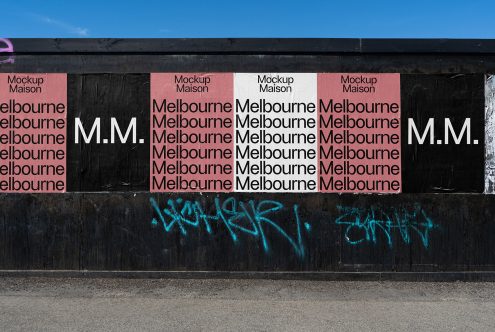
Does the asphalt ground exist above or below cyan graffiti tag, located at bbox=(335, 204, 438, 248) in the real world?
below

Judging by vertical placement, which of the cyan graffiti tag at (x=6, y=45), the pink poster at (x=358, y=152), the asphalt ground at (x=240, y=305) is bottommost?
the asphalt ground at (x=240, y=305)

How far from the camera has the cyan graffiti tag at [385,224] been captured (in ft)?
21.0

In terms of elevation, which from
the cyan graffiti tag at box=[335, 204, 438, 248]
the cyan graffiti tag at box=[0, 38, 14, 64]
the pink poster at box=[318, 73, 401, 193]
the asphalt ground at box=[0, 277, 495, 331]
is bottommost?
the asphalt ground at box=[0, 277, 495, 331]

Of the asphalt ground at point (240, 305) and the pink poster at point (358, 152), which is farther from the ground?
the pink poster at point (358, 152)

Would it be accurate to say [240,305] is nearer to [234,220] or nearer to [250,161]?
[234,220]

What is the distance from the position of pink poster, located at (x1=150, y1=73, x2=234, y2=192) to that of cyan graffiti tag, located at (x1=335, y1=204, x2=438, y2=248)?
182 centimetres

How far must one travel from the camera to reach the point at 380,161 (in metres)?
6.43

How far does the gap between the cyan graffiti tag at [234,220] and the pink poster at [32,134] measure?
5.14ft

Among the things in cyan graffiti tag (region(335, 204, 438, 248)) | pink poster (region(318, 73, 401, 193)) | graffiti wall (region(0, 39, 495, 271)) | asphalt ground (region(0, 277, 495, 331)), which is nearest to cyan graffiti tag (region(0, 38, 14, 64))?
graffiti wall (region(0, 39, 495, 271))

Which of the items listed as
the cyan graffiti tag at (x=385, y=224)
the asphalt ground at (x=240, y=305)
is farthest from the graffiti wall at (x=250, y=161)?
the asphalt ground at (x=240, y=305)

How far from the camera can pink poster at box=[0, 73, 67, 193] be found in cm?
645

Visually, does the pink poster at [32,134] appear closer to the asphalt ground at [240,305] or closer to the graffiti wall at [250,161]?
the graffiti wall at [250,161]

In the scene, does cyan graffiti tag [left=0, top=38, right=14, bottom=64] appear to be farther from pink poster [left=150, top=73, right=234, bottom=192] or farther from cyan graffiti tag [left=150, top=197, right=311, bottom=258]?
cyan graffiti tag [left=150, top=197, right=311, bottom=258]

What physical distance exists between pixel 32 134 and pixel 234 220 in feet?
10.5
